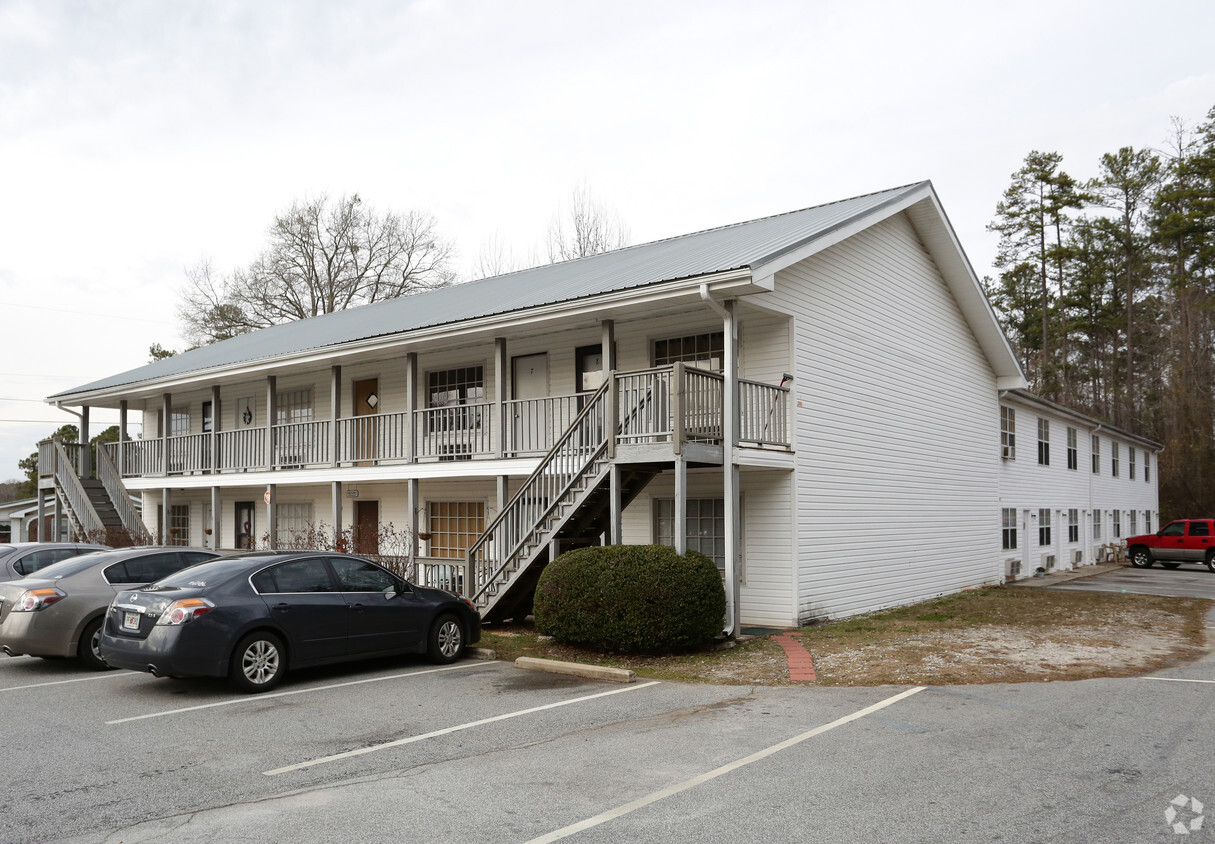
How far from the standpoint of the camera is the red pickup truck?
94.5 ft

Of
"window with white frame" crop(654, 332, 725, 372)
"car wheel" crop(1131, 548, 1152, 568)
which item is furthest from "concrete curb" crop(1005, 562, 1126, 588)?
"window with white frame" crop(654, 332, 725, 372)

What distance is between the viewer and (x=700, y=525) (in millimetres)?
15688

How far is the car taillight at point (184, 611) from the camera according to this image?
8984 millimetres

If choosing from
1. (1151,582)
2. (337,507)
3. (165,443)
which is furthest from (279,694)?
(1151,582)

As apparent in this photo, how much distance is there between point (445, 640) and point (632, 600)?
238 centimetres

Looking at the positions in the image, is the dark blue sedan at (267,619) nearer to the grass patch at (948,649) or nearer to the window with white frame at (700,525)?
the grass patch at (948,649)

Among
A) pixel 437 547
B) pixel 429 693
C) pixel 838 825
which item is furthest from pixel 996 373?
pixel 838 825

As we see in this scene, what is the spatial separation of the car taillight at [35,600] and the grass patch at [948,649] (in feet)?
17.3

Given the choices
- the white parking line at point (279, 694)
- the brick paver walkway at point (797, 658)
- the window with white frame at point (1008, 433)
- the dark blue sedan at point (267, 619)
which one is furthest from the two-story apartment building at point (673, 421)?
the dark blue sedan at point (267, 619)

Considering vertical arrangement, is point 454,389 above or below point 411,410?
above

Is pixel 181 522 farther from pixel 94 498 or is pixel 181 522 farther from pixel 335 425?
pixel 335 425

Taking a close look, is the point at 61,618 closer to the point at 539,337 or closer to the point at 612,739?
the point at 612,739

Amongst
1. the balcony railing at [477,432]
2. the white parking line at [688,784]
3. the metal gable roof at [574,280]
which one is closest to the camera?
the white parking line at [688,784]

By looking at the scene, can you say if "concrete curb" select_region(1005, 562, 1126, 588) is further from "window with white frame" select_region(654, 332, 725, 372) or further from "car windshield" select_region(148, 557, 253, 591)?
"car windshield" select_region(148, 557, 253, 591)
